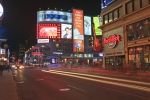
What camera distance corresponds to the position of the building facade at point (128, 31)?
46938 mm

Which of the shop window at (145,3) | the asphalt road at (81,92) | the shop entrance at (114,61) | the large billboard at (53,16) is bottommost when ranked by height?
the asphalt road at (81,92)

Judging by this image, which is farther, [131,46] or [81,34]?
[81,34]

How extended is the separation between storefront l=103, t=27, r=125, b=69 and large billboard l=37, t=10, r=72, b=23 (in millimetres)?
70733

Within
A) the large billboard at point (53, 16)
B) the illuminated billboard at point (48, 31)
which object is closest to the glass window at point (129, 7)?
the illuminated billboard at point (48, 31)

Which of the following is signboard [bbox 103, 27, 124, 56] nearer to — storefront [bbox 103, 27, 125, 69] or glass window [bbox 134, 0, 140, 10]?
storefront [bbox 103, 27, 125, 69]

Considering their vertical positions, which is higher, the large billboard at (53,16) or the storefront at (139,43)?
the large billboard at (53,16)

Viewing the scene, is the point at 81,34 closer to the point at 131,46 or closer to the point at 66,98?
the point at 131,46

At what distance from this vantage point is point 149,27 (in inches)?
1802

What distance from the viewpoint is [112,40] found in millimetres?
60469

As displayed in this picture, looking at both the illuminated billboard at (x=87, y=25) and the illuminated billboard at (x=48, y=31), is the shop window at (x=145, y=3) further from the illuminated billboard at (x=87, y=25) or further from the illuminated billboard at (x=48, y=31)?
the illuminated billboard at (x=87, y=25)

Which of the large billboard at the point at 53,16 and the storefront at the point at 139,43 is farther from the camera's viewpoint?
the large billboard at the point at 53,16

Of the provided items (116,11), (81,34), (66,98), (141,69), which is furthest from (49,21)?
(66,98)

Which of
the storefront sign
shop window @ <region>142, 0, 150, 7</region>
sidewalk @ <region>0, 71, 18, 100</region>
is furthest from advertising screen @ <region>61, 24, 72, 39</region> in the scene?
sidewalk @ <region>0, 71, 18, 100</region>

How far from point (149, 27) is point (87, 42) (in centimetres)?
10395
